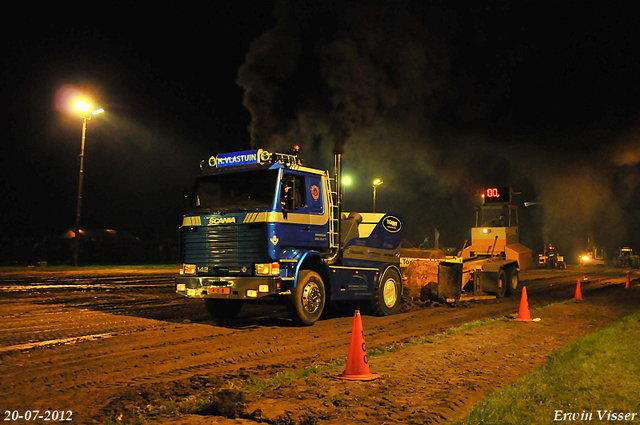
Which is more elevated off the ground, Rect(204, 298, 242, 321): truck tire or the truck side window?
the truck side window

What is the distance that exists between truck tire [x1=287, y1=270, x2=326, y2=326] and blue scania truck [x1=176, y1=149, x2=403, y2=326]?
0.8 inches

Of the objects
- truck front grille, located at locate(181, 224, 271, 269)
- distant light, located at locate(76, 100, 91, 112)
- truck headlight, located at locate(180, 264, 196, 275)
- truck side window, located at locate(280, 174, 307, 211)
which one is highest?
distant light, located at locate(76, 100, 91, 112)

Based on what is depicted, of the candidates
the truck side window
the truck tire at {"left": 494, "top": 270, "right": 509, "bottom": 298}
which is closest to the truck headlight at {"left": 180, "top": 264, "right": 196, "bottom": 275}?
the truck side window

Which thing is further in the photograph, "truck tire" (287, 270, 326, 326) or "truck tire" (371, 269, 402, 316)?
"truck tire" (371, 269, 402, 316)

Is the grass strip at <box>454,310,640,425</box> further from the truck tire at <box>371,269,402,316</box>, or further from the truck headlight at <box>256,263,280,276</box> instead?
the truck tire at <box>371,269,402,316</box>

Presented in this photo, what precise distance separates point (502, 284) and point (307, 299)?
1059 cm

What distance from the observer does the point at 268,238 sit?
34.7ft

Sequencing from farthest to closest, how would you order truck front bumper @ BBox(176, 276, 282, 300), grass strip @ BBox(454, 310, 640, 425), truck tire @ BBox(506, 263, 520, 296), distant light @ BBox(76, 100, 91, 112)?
distant light @ BBox(76, 100, 91, 112) < truck tire @ BBox(506, 263, 520, 296) < truck front bumper @ BBox(176, 276, 282, 300) < grass strip @ BBox(454, 310, 640, 425)

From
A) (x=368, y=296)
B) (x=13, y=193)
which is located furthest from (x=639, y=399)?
(x=13, y=193)

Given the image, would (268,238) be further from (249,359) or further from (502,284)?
(502,284)

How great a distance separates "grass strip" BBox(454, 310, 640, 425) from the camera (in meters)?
5.21

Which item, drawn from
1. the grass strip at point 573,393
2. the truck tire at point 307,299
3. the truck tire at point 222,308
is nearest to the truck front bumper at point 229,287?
the truck tire at point 307,299

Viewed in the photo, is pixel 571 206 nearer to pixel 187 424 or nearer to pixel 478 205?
pixel 478 205

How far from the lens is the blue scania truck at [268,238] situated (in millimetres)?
10711
